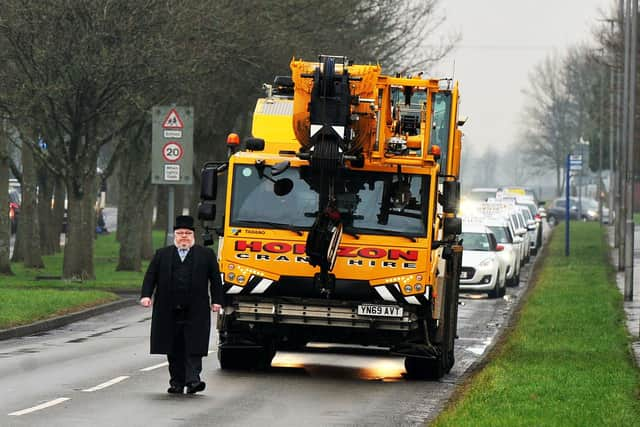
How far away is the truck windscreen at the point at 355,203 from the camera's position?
18234 millimetres

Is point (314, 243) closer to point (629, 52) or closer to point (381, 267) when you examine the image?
point (381, 267)

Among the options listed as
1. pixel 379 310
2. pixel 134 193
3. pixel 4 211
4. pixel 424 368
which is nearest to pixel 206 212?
pixel 379 310

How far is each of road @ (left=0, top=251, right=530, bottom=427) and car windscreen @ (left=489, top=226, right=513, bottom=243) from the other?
15.8 meters

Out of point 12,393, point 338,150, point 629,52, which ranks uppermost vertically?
point 629,52

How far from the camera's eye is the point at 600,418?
1396 cm

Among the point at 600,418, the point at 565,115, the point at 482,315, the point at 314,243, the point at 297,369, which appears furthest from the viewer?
the point at 565,115

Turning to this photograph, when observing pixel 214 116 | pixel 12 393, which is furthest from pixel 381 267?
pixel 214 116

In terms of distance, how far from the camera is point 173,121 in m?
32.5

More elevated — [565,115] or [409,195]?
[565,115]

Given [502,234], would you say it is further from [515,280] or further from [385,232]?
[385,232]

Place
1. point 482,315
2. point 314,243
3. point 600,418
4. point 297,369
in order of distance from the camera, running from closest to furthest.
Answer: point 600,418 < point 314,243 < point 297,369 < point 482,315

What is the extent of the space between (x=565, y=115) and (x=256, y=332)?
4471 inches

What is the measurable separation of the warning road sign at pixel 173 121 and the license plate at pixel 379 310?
15.0 meters

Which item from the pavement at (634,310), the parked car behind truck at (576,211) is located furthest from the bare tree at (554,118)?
the pavement at (634,310)
